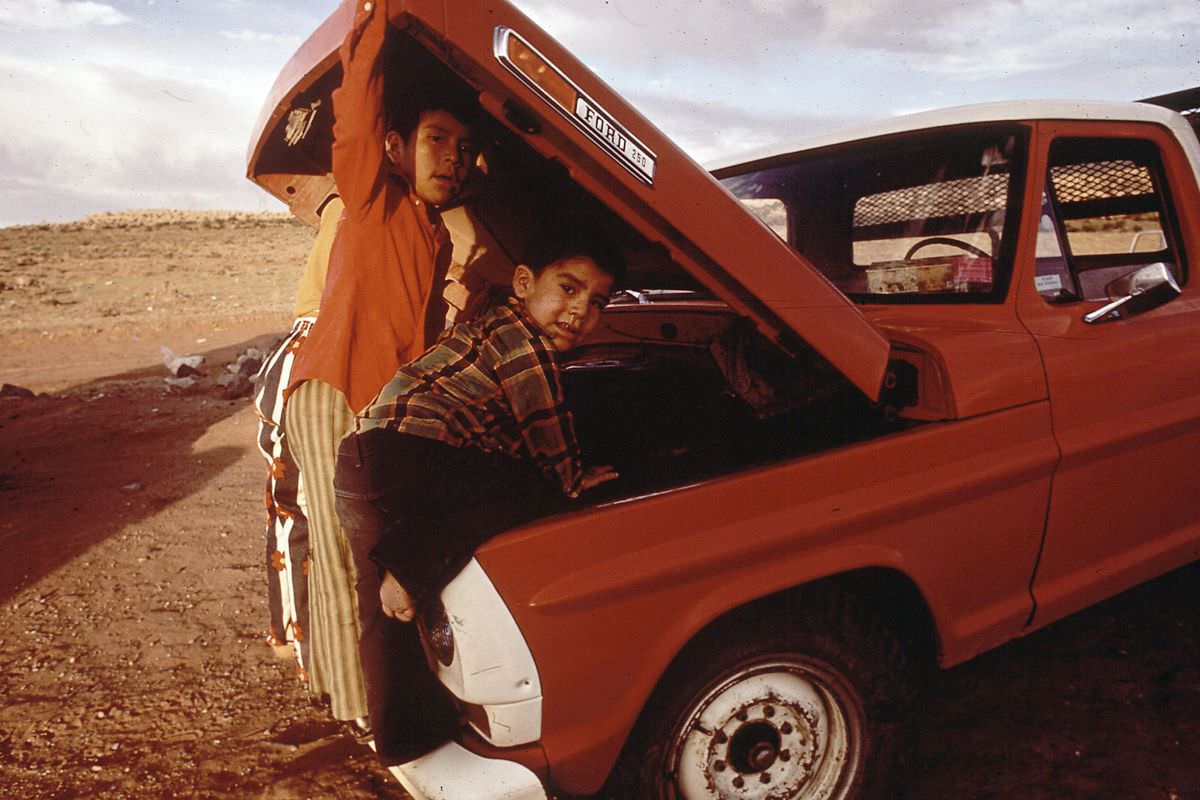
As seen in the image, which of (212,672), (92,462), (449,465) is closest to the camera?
(449,465)

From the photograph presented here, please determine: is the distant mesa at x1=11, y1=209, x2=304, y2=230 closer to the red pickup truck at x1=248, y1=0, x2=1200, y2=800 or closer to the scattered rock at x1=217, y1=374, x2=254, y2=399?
the scattered rock at x1=217, y1=374, x2=254, y2=399

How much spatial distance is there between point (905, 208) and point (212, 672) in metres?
3.31

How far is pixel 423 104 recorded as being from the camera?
2113 mm

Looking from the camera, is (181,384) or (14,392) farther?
(181,384)

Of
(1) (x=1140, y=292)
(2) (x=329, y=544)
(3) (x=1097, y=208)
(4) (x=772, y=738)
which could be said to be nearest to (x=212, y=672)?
(2) (x=329, y=544)

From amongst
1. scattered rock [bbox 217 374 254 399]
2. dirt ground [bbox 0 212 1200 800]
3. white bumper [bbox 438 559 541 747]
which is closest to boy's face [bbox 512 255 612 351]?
white bumper [bbox 438 559 541 747]

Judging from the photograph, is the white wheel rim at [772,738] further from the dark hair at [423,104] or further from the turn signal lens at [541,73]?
the dark hair at [423,104]

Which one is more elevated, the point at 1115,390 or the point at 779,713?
the point at 1115,390

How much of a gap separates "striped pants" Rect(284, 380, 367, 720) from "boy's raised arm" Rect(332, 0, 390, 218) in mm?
497

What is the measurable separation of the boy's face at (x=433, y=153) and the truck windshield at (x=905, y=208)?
141 cm

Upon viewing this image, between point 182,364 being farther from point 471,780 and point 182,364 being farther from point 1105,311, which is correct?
point 1105,311

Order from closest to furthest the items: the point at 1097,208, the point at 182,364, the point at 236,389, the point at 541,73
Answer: the point at 541,73, the point at 1097,208, the point at 236,389, the point at 182,364

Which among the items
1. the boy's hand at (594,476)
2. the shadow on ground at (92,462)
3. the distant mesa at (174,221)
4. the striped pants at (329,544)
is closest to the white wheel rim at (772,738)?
the boy's hand at (594,476)

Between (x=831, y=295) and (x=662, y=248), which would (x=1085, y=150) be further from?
(x=662, y=248)
